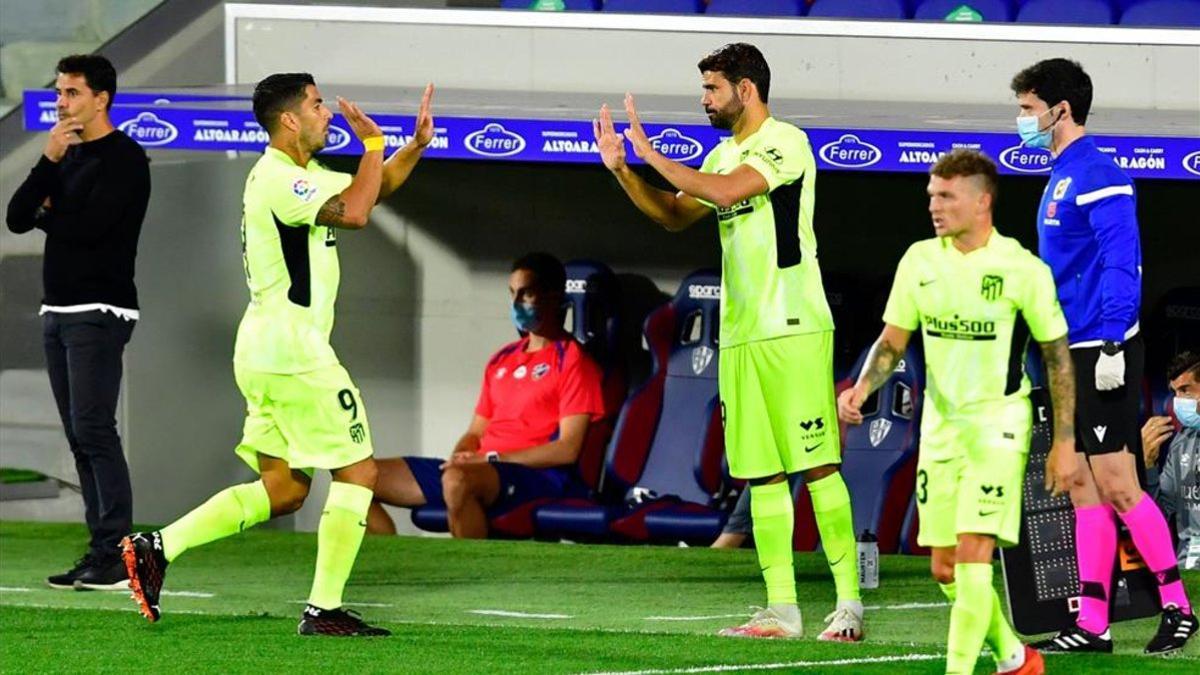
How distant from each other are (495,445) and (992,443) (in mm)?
5297

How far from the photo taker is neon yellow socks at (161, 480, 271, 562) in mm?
8141

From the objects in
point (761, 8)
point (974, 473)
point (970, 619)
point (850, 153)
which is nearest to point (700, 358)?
point (761, 8)

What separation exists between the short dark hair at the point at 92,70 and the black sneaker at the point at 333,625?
253cm

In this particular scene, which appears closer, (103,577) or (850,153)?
(103,577)

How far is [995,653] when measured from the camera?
6832 mm

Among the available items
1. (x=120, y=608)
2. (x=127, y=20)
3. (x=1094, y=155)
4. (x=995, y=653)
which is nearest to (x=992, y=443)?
(x=995, y=653)

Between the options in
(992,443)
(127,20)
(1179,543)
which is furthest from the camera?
(127,20)

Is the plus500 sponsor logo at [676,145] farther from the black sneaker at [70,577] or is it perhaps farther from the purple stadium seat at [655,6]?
the black sneaker at [70,577]

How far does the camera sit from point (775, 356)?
Result: 8062 millimetres

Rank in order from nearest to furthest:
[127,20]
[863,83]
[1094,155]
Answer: [1094,155]
[863,83]
[127,20]

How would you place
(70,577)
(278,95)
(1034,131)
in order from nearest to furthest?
(1034,131) → (278,95) → (70,577)

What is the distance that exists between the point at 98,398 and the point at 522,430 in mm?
2736

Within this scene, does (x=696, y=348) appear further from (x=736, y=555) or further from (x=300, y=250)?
(x=300, y=250)

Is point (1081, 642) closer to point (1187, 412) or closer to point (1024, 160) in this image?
point (1187, 412)
